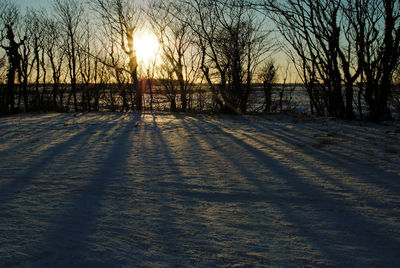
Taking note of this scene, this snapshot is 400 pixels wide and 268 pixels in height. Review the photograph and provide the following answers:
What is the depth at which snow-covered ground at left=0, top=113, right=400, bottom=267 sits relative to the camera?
4.47 ft

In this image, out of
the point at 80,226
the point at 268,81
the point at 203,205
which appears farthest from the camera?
the point at 268,81

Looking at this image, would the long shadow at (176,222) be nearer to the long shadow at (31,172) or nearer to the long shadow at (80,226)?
the long shadow at (80,226)

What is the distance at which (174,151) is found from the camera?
3555 millimetres

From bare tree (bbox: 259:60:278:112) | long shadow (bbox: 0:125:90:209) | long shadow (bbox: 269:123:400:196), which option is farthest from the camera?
bare tree (bbox: 259:60:278:112)

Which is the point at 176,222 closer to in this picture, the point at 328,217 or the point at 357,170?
the point at 328,217

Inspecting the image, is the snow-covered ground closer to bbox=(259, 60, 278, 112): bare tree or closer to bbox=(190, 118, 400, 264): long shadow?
bbox=(190, 118, 400, 264): long shadow

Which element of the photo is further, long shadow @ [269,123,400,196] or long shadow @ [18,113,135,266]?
long shadow @ [269,123,400,196]

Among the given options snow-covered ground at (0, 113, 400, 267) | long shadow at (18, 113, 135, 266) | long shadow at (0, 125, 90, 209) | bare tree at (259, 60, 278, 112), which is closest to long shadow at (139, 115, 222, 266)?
snow-covered ground at (0, 113, 400, 267)

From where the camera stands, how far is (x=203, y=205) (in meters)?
1.95

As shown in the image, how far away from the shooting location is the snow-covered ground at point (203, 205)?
136 centimetres

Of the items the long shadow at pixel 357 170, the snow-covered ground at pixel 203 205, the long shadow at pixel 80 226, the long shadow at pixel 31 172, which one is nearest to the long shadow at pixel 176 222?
the snow-covered ground at pixel 203 205

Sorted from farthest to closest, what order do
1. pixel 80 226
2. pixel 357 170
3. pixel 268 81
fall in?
1. pixel 268 81
2. pixel 357 170
3. pixel 80 226

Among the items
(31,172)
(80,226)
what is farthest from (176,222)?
(31,172)

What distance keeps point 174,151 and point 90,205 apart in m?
1.70
